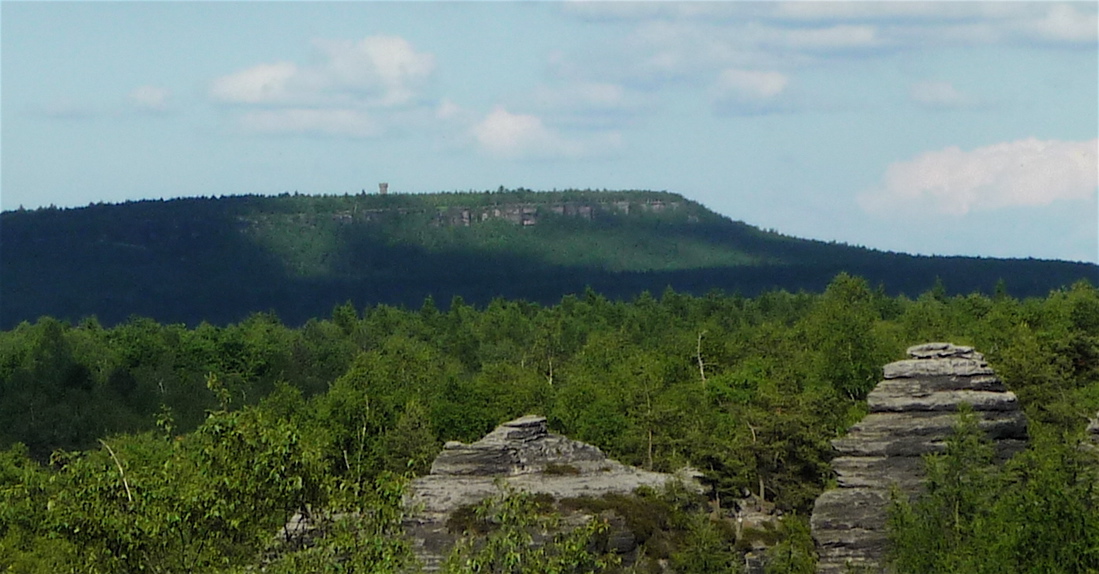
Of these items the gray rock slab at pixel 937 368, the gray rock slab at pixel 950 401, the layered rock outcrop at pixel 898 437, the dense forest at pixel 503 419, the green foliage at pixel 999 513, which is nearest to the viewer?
the dense forest at pixel 503 419

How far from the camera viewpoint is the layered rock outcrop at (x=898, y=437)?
6525 cm

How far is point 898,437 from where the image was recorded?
67.3 metres

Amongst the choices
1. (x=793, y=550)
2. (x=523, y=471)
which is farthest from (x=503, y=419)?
(x=793, y=550)

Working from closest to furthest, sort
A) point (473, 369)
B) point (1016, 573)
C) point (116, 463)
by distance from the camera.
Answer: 1. point (116, 463)
2. point (1016, 573)
3. point (473, 369)

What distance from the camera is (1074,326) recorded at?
9012 centimetres

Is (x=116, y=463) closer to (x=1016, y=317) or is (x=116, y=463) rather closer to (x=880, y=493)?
(x=880, y=493)

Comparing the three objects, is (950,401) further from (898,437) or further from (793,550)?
(793,550)

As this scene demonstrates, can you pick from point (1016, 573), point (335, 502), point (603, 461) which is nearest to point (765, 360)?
point (603, 461)

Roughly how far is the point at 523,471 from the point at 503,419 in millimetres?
13031

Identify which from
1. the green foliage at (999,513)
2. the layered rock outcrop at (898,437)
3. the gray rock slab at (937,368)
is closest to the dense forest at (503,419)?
the green foliage at (999,513)

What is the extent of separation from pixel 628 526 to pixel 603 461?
8306mm

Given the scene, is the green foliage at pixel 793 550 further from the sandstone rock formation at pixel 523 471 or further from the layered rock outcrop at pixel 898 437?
the sandstone rock formation at pixel 523 471

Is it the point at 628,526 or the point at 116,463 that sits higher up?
the point at 116,463

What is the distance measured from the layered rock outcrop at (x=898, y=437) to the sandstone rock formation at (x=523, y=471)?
9143 millimetres
